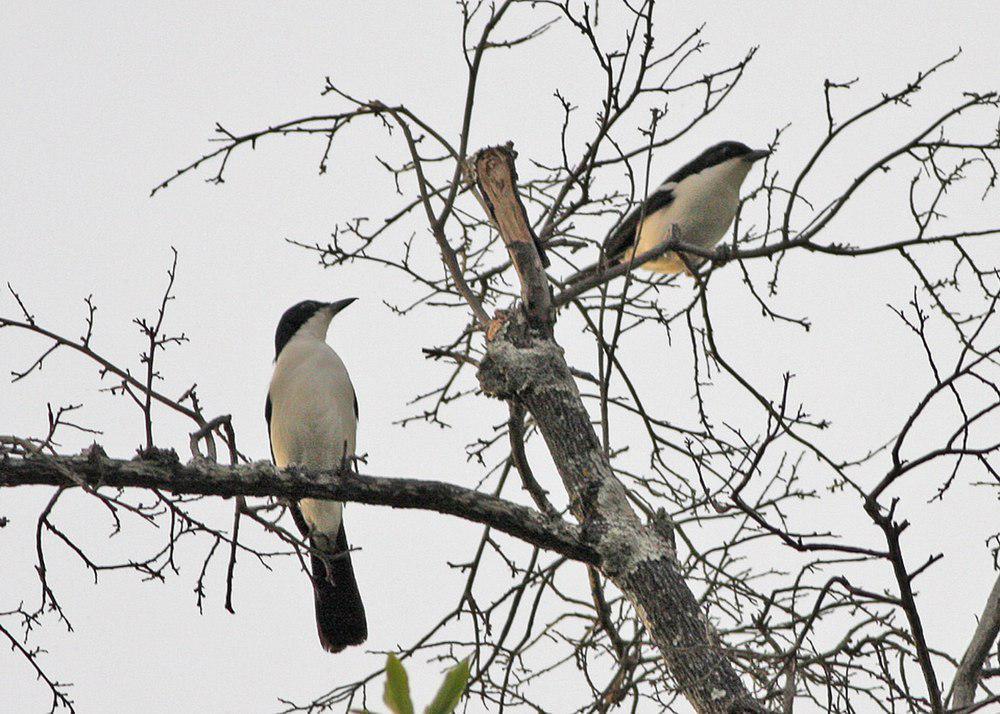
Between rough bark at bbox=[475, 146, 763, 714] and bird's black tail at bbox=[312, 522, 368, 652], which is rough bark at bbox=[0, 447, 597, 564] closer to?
rough bark at bbox=[475, 146, 763, 714]

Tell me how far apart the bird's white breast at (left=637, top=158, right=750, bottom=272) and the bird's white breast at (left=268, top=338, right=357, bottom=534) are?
216cm

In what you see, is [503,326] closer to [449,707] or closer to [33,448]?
[33,448]

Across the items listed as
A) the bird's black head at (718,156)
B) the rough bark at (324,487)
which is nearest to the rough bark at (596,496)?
the rough bark at (324,487)

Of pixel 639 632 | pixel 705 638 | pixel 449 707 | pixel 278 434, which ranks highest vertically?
pixel 278 434

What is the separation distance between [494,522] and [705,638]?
0.72 metres

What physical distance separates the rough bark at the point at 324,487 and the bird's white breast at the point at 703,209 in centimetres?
396

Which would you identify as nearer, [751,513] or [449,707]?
[449,707]

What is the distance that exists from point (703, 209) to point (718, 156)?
633 mm

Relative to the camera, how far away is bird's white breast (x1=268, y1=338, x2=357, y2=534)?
636cm

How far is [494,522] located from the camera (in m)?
3.57

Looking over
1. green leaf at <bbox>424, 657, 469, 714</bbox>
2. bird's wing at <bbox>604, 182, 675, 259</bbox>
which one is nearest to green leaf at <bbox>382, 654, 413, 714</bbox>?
green leaf at <bbox>424, 657, 469, 714</bbox>

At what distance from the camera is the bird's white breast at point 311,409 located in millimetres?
6355

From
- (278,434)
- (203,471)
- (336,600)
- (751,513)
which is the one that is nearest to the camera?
(751,513)

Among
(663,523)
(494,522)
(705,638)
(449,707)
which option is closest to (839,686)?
(705,638)
